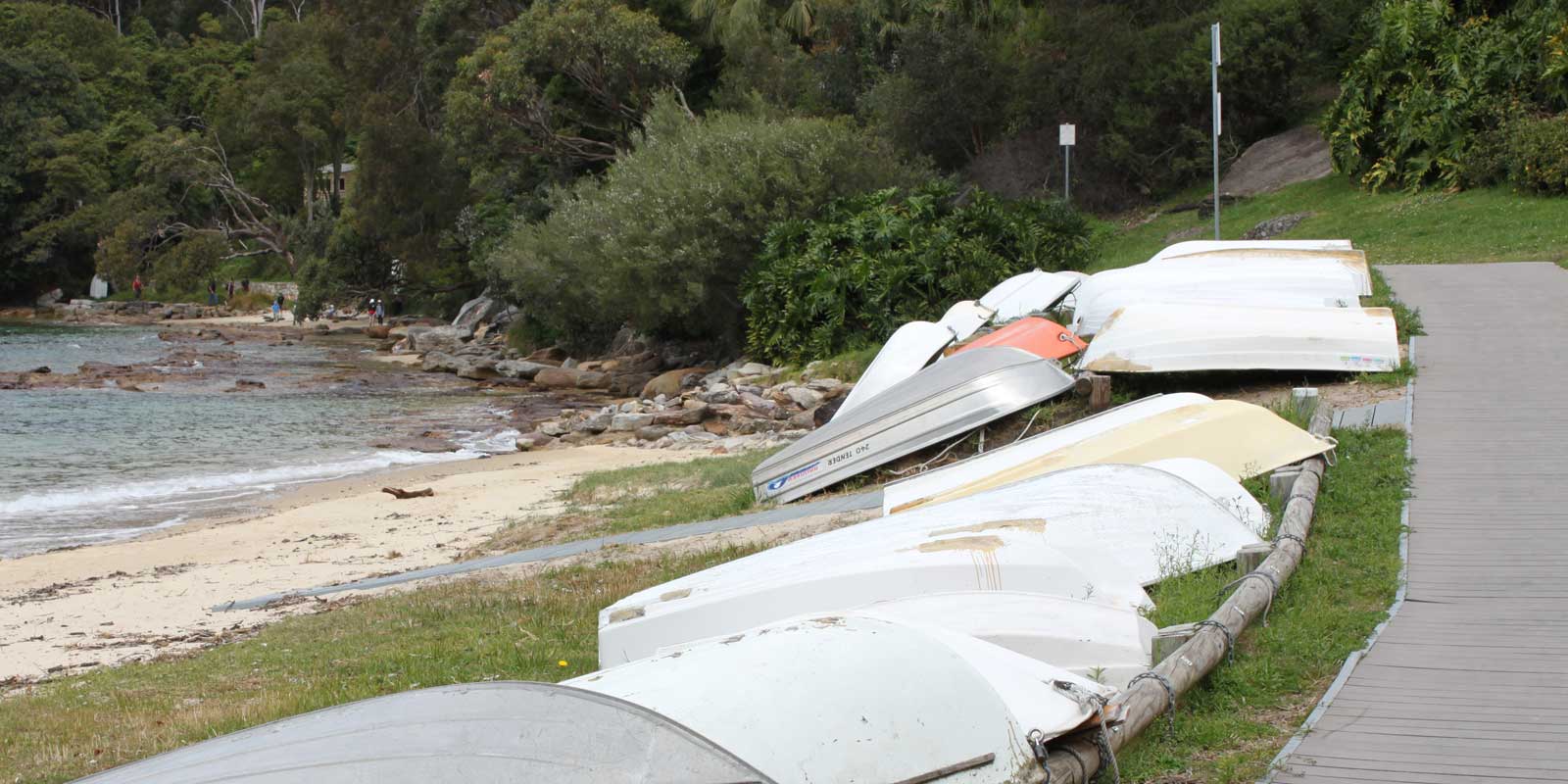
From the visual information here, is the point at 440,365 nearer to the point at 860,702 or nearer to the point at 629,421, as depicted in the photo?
the point at 629,421

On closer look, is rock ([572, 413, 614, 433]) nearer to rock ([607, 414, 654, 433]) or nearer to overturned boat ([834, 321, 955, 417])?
rock ([607, 414, 654, 433])

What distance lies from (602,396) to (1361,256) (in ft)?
60.4

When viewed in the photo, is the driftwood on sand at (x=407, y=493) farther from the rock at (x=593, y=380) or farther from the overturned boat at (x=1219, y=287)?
the rock at (x=593, y=380)

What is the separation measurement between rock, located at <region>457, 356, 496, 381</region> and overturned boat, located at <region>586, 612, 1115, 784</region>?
3234cm

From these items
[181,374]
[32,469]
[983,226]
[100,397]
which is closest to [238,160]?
[181,374]

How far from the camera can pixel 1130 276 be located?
53.2ft

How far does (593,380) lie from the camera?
32.1 meters

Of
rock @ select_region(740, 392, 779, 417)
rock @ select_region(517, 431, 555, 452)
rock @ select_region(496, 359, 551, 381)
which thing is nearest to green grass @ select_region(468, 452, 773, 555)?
rock @ select_region(740, 392, 779, 417)

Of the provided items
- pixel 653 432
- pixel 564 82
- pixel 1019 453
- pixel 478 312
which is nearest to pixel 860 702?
pixel 1019 453

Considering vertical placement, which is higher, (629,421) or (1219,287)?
(1219,287)

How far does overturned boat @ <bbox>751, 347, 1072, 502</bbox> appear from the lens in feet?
45.0

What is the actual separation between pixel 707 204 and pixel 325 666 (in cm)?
1974

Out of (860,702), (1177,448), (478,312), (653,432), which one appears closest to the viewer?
(860,702)

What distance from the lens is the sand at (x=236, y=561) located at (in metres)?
10.6
